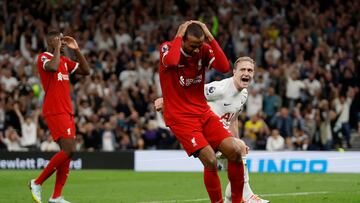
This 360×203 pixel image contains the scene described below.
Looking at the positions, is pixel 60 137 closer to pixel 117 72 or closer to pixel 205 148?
pixel 205 148

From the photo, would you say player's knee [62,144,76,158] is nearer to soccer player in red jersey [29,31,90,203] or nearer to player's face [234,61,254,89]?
soccer player in red jersey [29,31,90,203]

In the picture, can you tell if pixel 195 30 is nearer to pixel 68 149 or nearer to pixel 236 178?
pixel 236 178

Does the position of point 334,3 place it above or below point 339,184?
above

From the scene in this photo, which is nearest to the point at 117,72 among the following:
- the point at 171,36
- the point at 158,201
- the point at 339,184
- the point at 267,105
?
the point at 171,36

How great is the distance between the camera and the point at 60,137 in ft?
46.2

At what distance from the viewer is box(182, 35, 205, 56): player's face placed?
11.4 meters

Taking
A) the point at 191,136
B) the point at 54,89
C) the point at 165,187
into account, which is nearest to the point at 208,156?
the point at 191,136

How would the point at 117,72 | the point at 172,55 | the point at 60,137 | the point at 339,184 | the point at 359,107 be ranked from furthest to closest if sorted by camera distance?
1. the point at 117,72
2. the point at 359,107
3. the point at 339,184
4. the point at 60,137
5. the point at 172,55

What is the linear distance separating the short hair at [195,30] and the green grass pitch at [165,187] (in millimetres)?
4106

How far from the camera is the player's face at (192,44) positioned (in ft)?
37.2

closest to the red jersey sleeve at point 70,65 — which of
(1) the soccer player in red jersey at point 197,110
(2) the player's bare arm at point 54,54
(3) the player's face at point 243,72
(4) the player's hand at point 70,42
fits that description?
(4) the player's hand at point 70,42

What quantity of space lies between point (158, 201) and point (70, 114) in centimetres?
197

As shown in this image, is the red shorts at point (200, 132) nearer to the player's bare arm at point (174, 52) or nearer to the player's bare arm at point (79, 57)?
the player's bare arm at point (174, 52)

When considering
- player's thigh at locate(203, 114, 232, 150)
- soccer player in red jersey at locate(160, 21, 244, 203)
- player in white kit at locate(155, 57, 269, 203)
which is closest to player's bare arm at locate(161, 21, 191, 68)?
soccer player in red jersey at locate(160, 21, 244, 203)
